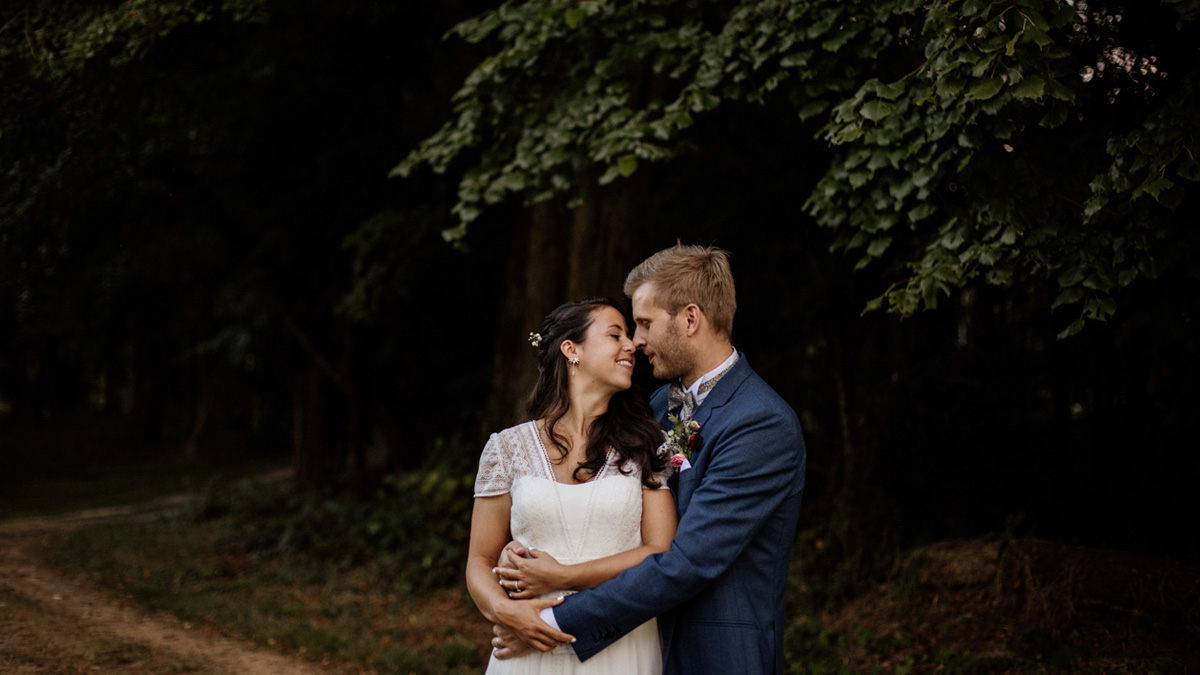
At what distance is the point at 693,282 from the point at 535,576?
116 cm

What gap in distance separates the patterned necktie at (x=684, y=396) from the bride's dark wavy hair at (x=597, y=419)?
101 mm

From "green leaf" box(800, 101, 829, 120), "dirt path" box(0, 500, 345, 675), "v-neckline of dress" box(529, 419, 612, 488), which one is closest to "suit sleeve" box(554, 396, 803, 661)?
"v-neckline of dress" box(529, 419, 612, 488)

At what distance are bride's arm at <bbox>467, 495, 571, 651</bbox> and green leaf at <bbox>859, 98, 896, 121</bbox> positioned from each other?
251 centimetres

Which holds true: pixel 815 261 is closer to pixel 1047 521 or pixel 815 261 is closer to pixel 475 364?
pixel 1047 521

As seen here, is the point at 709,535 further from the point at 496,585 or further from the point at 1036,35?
the point at 1036,35

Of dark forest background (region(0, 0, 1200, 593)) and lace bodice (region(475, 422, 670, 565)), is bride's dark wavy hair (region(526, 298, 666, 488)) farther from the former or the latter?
dark forest background (region(0, 0, 1200, 593))

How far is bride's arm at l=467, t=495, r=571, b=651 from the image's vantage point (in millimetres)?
2902

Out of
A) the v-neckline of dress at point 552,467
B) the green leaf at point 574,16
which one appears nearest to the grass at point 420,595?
the v-neckline of dress at point 552,467

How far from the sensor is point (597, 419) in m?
3.29

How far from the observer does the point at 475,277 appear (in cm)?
1243

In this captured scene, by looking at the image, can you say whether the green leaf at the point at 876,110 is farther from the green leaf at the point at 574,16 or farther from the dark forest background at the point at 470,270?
the green leaf at the point at 574,16

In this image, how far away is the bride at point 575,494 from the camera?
9.76ft

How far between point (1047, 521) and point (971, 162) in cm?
414

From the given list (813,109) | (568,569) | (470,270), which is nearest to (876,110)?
(813,109)
